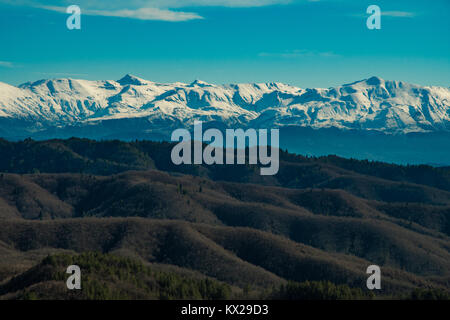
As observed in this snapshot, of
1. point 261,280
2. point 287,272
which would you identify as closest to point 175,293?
point 261,280
